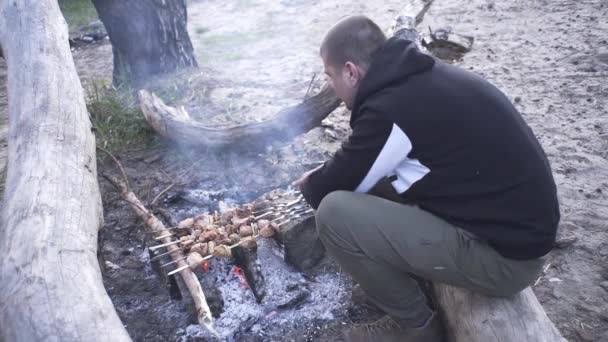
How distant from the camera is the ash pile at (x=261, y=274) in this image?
3.08 meters

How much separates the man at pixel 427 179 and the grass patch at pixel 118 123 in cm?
308

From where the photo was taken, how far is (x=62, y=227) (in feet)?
7.95

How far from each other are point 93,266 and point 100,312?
0.38m

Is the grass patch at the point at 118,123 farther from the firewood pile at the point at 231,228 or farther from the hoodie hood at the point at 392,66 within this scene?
the hoodie hood at the point at 392,66

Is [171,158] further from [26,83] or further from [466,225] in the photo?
[466,225]

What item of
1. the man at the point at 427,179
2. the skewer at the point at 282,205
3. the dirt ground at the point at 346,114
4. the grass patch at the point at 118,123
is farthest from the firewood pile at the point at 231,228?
the grass patch at the point at 118,123

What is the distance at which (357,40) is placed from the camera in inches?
99.1

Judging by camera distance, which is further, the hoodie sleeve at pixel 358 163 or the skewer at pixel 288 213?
the skewer at pixel 288 213

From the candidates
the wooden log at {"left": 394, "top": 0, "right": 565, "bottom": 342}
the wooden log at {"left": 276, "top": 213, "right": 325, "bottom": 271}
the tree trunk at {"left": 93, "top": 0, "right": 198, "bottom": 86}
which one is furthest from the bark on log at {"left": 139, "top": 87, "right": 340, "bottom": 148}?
the wooden log at {"left": 394, "top": 0, "right": 565, "bottom": 342}

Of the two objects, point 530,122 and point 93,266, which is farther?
point 530,122

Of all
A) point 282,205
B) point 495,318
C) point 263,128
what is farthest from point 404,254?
point 263,128

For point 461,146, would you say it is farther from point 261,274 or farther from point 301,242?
point 261,274

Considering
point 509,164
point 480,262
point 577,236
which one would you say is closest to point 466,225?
point 480,262

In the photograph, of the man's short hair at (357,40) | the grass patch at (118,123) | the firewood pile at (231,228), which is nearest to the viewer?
the man's short hair at (357,40)
